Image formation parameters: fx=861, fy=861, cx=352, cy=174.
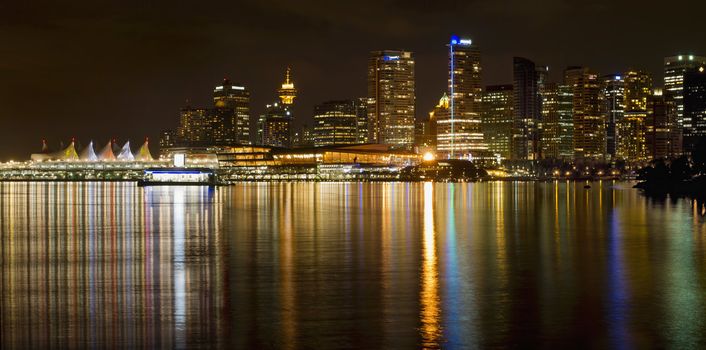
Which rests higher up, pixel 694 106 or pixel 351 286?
pixel 694 106

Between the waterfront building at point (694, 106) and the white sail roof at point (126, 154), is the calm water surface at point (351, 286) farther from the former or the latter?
the waterfront building at point (694, 106)

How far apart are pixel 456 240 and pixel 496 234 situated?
3.48 m

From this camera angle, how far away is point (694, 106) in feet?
606

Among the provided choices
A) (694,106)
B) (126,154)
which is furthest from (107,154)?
(694,106)

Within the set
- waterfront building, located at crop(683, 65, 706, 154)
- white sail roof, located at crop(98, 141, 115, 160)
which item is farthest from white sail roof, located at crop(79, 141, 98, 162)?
waterfront building, located at crop(683, 65, 706, 154)

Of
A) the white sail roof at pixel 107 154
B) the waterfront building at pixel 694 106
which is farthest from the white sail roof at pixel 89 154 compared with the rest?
the waterfront building at pixel 694 106

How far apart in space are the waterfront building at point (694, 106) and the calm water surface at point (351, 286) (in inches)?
6262

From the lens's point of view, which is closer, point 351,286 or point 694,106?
point 351,286

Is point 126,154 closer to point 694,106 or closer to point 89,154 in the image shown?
point 89,154

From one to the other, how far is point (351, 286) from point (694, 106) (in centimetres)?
18210

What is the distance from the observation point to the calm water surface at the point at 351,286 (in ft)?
45.5

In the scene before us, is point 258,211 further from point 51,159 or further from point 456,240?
point 51,159

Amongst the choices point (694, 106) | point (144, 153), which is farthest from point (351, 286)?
point (694, 106)

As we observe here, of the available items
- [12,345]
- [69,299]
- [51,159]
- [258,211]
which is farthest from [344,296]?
[51,159]
